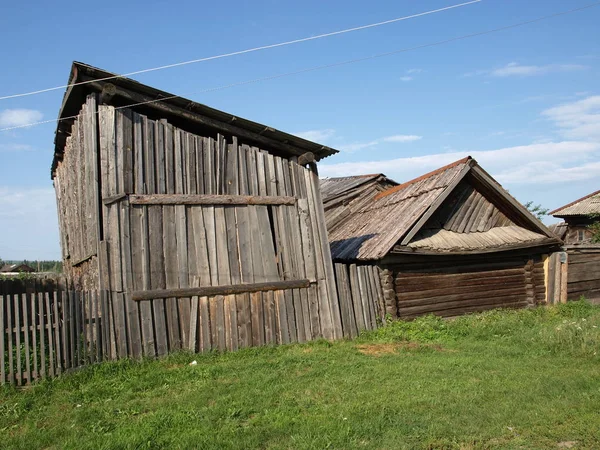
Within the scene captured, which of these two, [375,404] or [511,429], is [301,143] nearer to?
[375,404]

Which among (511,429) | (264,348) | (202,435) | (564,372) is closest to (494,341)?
(564,372)

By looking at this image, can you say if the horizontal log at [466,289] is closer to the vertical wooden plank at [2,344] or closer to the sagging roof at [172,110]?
the sagging roof at [172,110]

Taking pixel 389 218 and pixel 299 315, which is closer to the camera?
pixel 299 315

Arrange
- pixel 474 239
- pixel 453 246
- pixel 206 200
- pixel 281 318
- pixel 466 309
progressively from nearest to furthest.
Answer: pixel 206 200
pixel 281 318
pixel 453 246
pixel 466 309
pixel 474 239

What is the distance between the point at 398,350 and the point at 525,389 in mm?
3448

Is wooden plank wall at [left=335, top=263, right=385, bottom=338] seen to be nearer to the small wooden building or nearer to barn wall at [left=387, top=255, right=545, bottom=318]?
barn wall at [left=387, top=255, right=545, bottom=318]

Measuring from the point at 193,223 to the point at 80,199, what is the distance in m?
3.32

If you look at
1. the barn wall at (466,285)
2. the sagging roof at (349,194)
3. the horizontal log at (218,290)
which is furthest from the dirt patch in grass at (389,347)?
the sagging roof at (349,194)

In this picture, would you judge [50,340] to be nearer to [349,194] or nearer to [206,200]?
[206,200]

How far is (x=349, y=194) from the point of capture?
20828mm

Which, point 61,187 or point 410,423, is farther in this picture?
point 61,187

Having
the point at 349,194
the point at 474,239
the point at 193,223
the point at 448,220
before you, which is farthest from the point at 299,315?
the point at 349,194

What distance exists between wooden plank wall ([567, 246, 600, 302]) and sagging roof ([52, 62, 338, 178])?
898 centimetres

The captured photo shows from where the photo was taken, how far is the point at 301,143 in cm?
1158
